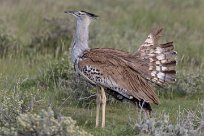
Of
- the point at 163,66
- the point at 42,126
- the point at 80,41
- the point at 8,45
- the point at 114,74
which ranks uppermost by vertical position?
the point at 8,45

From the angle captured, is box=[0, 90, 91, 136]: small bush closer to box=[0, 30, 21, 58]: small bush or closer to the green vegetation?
the green vegetation

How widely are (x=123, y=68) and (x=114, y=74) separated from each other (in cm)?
16

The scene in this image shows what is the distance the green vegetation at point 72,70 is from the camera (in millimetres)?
6480

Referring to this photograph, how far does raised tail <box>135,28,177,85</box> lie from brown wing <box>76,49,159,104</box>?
25 centimetres

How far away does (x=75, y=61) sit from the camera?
7.29m

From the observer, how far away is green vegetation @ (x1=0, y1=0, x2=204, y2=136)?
648cm

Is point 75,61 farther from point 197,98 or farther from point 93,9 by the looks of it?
point 93,9

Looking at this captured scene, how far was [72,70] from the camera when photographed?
9055mm

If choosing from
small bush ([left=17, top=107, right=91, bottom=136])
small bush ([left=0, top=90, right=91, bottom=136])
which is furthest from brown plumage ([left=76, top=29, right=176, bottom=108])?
small bush ([left=17, top=107, right=91, bottom=136])

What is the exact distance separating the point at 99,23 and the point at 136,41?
1.28 m

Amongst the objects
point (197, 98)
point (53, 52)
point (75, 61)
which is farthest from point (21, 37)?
point (75, 61)

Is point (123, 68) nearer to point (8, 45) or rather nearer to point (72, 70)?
point (72, 70)

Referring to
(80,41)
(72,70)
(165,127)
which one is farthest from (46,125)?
(72,70)

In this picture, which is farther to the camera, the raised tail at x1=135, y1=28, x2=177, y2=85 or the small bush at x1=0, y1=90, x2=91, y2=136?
the raised tail at x1=135, y1=28, x2=177, y2=85
